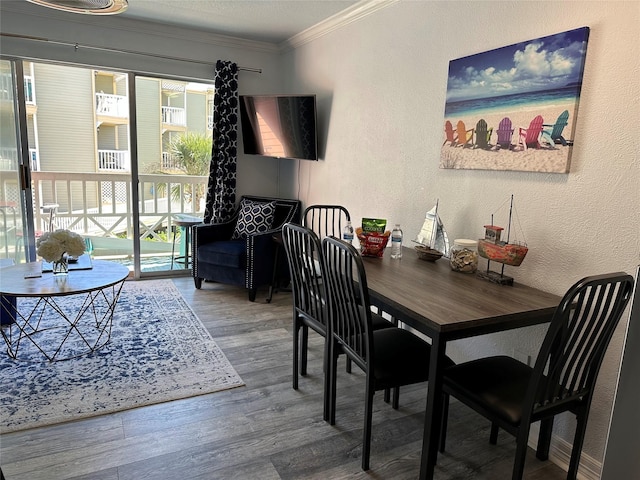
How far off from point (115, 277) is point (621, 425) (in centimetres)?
266

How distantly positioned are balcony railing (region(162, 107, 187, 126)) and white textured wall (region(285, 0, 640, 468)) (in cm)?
211

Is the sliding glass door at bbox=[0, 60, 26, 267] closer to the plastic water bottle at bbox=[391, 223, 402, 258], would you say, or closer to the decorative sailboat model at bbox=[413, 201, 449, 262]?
the plastic water bottle at bbox=[391, 223, 402, 258]

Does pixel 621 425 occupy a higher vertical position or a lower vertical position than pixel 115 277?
higher

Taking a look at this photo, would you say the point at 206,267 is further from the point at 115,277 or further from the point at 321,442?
the point at 321,442

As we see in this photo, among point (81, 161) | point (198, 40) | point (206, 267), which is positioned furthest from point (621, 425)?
point (81, 161)

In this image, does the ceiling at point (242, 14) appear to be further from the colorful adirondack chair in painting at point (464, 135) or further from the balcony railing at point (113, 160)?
the balcony railing at point (113, 160)

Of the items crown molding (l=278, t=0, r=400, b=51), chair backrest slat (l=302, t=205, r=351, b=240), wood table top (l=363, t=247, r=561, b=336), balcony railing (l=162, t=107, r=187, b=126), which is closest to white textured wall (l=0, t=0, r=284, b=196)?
crown molding (l=278, t=0, r=400, b=51)

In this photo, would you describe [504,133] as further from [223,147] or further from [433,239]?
[223,147]

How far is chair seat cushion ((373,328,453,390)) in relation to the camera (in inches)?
69.6

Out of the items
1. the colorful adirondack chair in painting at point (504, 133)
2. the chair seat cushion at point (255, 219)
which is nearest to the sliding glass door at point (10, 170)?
the chair seat cushion at point (255, 219)

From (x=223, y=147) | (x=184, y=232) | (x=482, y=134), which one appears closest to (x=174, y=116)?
(x=223, y=147)

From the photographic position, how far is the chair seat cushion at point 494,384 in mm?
1495

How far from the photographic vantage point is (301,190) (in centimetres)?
448

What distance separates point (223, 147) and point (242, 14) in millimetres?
1294
